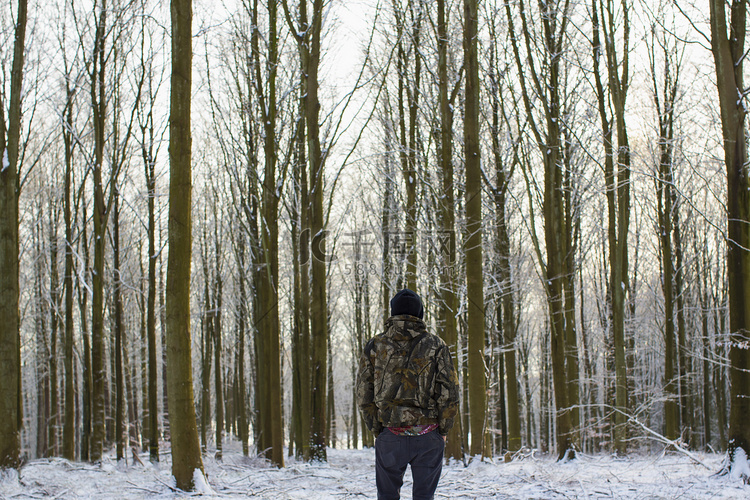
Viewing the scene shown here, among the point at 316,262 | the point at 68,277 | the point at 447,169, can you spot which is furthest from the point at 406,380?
the point at 68,277

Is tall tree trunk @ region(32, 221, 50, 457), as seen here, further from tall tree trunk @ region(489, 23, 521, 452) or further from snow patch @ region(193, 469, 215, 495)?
snow patch @ region(193, 469, 215, 495)

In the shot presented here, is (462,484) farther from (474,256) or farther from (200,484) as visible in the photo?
(474,256)

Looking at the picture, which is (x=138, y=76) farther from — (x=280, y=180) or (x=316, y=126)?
(x=316, y=126)

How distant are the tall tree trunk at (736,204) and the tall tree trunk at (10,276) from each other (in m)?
8.22

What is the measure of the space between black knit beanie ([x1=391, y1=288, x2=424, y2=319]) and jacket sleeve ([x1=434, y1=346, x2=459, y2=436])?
0.99 feet

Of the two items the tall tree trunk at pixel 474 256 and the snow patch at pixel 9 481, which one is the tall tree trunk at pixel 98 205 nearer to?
the snow patch at pixel 9 481

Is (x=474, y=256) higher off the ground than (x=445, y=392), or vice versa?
(x=474, y=256)

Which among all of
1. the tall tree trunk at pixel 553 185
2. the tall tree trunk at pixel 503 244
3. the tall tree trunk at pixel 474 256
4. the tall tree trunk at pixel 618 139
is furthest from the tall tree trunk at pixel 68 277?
the tall tree trunk at pixel 618 139

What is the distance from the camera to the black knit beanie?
141 inches

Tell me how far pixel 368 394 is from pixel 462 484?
335cm

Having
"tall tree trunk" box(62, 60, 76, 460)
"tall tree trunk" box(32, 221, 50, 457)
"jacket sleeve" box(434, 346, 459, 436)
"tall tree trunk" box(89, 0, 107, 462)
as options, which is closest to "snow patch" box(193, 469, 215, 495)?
"jacket sleeve" box(434, 346, 459, 436)

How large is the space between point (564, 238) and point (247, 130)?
6993 millimetres

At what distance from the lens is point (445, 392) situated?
3514 millimetres

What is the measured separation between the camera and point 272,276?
984 cm
